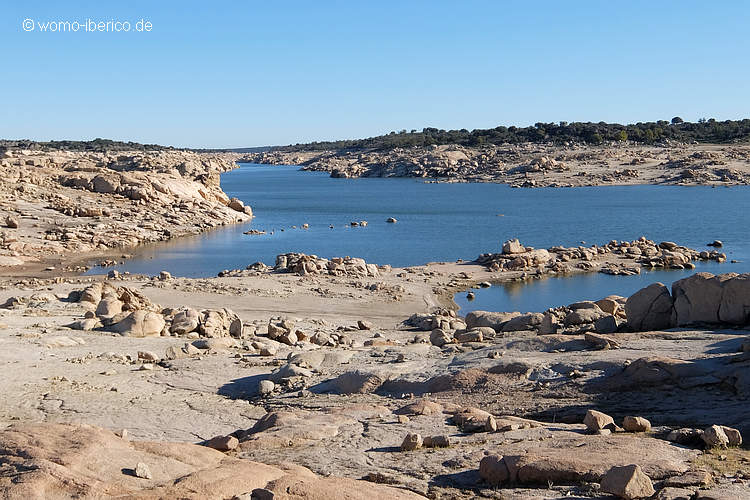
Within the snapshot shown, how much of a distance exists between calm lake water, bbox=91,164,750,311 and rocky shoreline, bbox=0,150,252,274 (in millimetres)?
2640

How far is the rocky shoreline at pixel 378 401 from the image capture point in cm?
820

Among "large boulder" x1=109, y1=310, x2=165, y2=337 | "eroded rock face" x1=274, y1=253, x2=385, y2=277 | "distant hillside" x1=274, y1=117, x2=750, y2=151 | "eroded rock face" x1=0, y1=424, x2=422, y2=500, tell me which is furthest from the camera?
"distant hillside" x1=274, y1=117, x2=750, y2=151

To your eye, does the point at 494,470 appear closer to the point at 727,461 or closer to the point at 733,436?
the point at 727,461

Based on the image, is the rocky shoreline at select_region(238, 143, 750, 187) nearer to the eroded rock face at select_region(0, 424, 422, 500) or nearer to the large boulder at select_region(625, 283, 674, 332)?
the large boulder at select_region(625, 283, 674, 332)

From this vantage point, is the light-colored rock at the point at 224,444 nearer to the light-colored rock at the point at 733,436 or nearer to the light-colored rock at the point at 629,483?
the light-colored rock at the point at 629,483

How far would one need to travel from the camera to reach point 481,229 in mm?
55531

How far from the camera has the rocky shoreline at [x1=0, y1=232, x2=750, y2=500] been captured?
26.9 ft

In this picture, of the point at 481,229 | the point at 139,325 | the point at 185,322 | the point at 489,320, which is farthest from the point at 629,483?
the point at 481,229

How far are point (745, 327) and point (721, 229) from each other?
40.0m

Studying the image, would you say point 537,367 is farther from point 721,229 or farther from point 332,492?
point 721,229

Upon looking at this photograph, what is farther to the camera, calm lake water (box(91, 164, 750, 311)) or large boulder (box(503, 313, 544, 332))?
calm lake water (box(91, 164, 750, 311))

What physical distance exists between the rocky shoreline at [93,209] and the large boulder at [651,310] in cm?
2903

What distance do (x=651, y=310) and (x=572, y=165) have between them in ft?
317

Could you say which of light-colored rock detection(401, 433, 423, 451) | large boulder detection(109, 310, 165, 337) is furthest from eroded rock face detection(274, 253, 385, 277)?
light-colored rock detection(401, 433, 423, 451)
